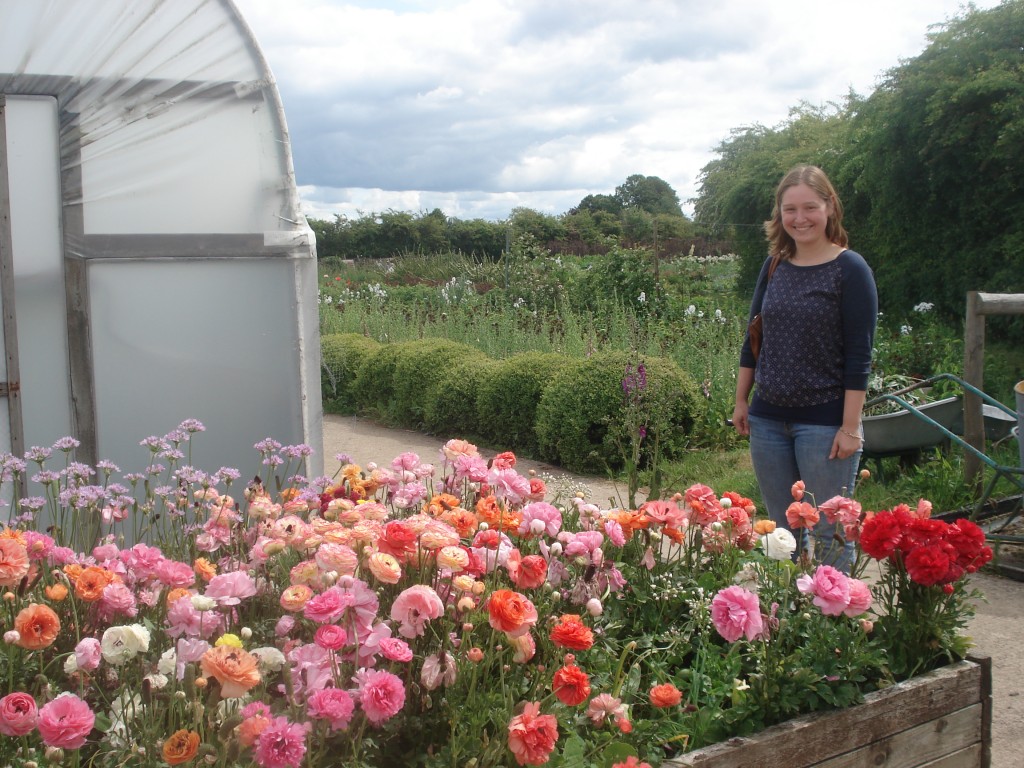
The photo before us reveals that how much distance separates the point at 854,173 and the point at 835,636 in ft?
32.9

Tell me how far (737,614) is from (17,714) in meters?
1.35

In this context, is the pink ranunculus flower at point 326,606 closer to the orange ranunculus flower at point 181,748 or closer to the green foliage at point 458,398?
the orange ranunculus flower at point 181,748

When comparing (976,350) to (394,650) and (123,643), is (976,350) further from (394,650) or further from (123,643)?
(123,643)

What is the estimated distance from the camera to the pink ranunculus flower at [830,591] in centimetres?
208

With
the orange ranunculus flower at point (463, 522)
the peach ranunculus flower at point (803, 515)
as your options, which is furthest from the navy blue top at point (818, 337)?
the orange ranunculus flower at point (463, 522)

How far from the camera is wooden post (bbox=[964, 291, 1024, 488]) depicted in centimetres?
521

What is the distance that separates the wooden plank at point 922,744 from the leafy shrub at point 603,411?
13.9 ft

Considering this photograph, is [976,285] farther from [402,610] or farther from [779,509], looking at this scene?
[402,610]

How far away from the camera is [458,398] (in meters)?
8.48

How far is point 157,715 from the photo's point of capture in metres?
1.72

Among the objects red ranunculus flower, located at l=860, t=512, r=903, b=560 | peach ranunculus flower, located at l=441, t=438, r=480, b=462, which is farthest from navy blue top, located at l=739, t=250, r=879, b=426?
peach ranunculus flower, located at l=441, t=438, r=480, b=462

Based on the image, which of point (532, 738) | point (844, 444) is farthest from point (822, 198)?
point (532, 738)

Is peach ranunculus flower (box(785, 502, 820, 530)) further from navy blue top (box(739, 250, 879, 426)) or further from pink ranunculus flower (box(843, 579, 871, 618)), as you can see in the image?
navy blue top (box(739, 250, 879, 426))

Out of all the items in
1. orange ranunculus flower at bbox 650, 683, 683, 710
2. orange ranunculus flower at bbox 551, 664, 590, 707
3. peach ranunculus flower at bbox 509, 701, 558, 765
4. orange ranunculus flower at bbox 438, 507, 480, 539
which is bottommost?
orange ranunculus flower at bbox 650, 683, 683, 710
